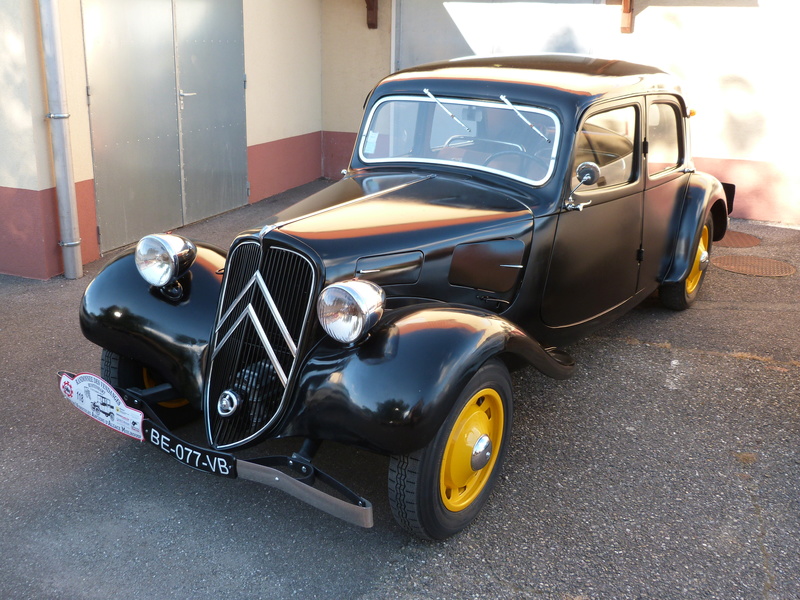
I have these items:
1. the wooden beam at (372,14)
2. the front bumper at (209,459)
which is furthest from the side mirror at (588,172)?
the wooden beam at (372,14)

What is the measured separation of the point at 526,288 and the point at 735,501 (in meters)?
1.28

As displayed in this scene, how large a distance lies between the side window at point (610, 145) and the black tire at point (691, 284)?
1.13m

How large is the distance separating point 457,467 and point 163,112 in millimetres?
5073

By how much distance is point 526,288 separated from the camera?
3666 millimetres

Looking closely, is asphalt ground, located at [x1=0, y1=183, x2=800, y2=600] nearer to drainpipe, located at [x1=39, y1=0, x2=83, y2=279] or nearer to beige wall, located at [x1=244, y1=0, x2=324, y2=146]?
drainpipe, located at [x1=39, y1=0, x2=83, y2=279]

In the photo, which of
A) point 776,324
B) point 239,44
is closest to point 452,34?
point 239,44

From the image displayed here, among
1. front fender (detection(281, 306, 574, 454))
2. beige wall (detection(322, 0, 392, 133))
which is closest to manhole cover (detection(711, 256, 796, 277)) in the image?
front fender (detection(281, 306, 574, 454))

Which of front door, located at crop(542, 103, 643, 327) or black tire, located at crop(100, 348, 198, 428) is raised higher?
front door, located at crop(542, 103, 643, 327)

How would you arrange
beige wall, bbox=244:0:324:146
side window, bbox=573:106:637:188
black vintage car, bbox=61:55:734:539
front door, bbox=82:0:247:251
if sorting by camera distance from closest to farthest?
1. black vintage car, bbox=61:55:734:539
2. side window, bbox=573:106:637:188
3. front door, bbox=82:0:247:251
4. beige wall, bbox=244:0:324:146

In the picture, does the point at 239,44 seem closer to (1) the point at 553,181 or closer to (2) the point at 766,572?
(1) the point at 553,181

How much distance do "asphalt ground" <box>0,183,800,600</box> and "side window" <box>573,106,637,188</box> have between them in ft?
3.71

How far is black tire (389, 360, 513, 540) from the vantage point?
8.93 ft

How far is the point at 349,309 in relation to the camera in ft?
8.72

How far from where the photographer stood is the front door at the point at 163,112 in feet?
20.2
